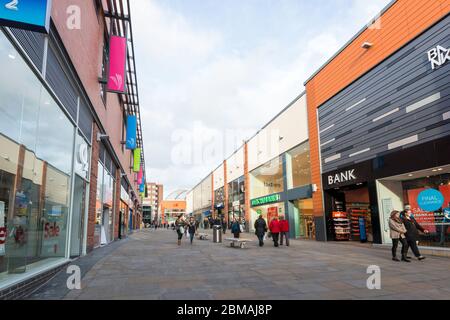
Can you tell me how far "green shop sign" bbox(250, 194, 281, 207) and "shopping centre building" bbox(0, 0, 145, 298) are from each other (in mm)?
16483

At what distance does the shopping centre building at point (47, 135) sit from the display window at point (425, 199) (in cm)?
1260

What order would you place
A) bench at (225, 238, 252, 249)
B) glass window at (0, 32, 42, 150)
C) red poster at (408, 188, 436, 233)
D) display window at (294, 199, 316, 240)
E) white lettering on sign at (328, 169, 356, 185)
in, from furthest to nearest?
display window at (294, 199, 316, 240), white lettering on sign at (328, 169, 356, 185), bench at (225, 238, 252, 249), red poster at (408, 188, 436, 233), glass window at (0, 32, 42, 150)

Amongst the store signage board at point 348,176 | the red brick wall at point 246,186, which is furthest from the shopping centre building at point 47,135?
→ the red brick wall at point 246,186

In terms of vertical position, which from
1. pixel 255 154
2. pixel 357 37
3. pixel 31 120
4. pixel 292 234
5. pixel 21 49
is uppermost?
pixel 357 37

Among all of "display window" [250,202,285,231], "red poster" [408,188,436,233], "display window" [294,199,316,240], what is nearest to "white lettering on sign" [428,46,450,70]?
"red poster" [408,188,436,233]

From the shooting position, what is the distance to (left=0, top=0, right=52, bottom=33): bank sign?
3.91m

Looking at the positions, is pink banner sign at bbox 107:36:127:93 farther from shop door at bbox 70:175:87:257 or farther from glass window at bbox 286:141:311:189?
glass window at bbox 286:141:311:189

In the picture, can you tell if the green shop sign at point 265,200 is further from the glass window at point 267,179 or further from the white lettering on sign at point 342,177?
the white lettering on sign at point 342,177

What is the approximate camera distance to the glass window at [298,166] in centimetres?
2155

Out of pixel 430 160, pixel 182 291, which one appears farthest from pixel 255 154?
pixel 182 291

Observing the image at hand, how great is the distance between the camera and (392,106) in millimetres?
13922

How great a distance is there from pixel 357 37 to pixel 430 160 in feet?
26.0

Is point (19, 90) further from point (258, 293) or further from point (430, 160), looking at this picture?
point (430, 160)
